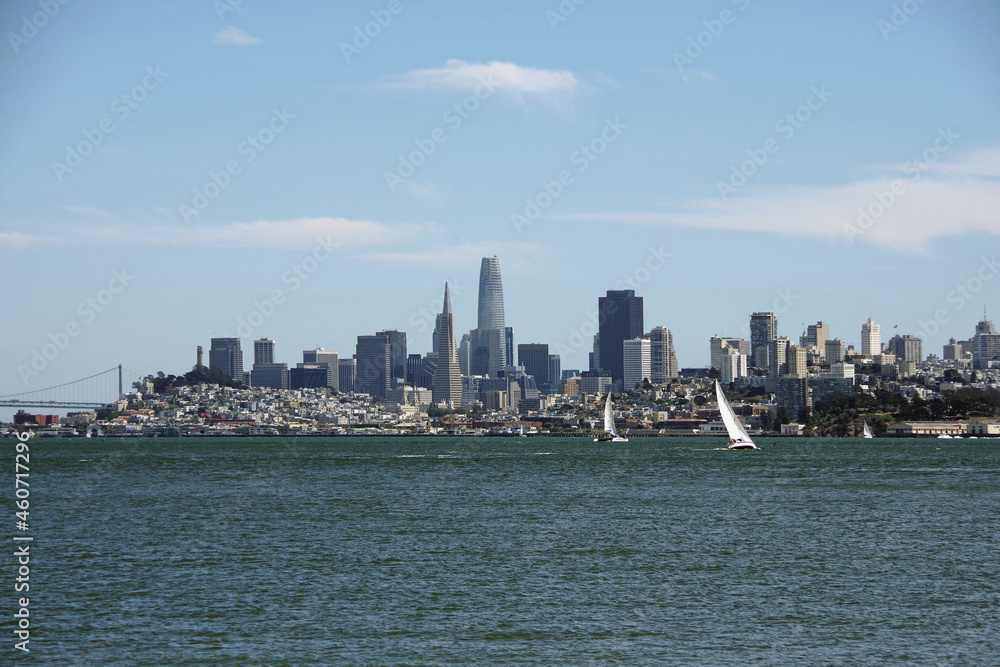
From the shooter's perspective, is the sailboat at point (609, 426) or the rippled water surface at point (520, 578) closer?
the rippled water surface at point (520, 578)

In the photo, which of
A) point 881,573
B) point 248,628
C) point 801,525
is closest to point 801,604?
point 881,573

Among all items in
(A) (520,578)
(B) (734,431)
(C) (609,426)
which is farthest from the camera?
(C) (609,426)

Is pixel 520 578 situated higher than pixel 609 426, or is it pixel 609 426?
pixel 520 578

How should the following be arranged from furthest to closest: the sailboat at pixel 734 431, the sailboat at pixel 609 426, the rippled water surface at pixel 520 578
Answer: the sailboat at pixel 609 426 → the sailboat at pixel 734 431 → the rippled water surface at pixel 520 578

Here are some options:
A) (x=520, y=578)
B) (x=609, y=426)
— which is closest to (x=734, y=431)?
(x=609, y=426)

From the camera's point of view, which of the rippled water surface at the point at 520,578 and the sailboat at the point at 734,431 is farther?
the sailboat at the point at 734,431

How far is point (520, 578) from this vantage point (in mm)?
32562

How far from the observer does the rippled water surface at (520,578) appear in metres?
24.3

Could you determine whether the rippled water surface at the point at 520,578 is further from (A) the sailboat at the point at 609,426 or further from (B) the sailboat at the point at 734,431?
(A) the sailboat at the point at 609,426

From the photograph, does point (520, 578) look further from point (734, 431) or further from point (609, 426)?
point (609, 426)

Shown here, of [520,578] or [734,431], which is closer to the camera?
[520,578]

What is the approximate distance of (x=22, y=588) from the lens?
30.4 m

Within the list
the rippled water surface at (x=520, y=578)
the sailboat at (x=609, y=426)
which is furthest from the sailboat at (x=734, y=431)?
the rippled water surface at (x=520, y=578)

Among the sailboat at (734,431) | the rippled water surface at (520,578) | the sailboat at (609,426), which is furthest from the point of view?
the sailboat at (609,426)
